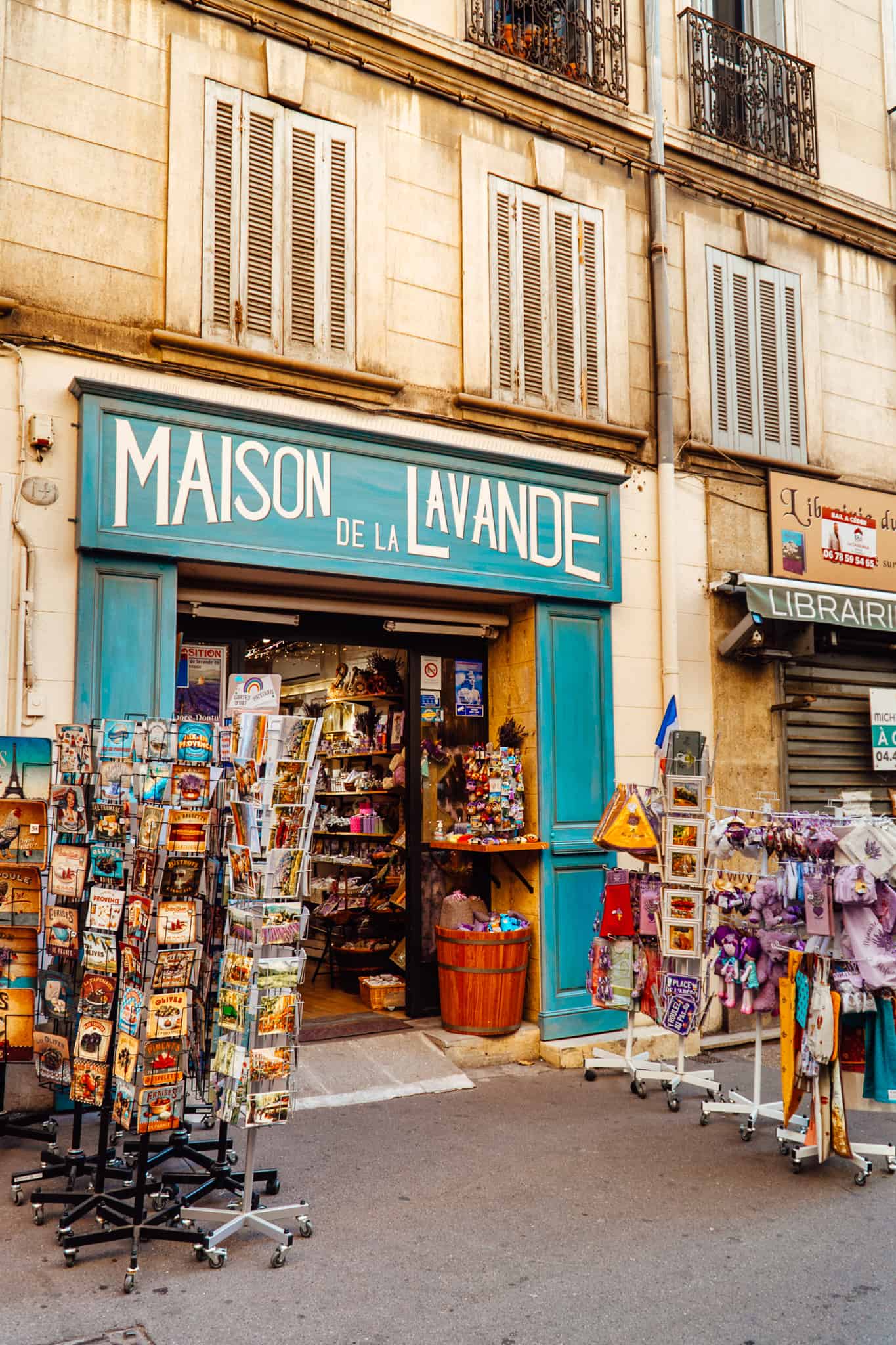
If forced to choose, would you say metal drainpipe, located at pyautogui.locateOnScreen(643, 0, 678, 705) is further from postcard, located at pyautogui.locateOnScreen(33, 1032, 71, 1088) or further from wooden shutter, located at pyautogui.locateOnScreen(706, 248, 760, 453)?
postcard, located at pyautogui.locateOnScreen(33, 1032, 71, 1088)

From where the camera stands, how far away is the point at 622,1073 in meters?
7.20

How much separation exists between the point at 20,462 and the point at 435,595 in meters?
2.94

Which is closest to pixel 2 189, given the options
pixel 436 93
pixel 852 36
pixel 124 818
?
pixel 436 93

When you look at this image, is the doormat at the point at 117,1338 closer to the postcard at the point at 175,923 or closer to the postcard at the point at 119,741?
the postcard at the point at 175,923

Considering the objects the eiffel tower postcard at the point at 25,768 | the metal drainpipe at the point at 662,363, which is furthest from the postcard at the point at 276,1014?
the metal drainpipe at the point at 662,363

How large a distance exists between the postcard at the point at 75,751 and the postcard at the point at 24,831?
0.78 metres

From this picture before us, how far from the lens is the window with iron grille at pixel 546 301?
7.99 meters

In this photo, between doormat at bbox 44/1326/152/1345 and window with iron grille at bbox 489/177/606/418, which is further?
window with iron grille at bbox 489/177/606/418

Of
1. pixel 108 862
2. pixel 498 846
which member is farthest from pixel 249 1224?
pixel 498 846

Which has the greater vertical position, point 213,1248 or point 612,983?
point 612,983

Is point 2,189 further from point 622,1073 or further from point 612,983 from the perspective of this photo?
point 622,1073

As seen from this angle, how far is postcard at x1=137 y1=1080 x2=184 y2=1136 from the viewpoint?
165 inches

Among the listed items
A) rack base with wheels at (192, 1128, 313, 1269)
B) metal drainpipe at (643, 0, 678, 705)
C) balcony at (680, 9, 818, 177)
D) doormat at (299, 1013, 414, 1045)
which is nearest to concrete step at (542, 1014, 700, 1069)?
doormat at (299, 1013, 414, 1045)

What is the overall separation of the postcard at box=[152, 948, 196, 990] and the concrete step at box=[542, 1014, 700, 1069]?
12.0ft
